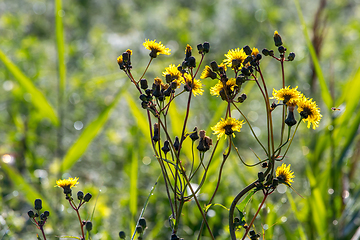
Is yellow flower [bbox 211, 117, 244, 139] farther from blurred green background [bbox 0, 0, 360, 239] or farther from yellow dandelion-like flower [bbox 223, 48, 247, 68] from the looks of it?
blurred green background [bbox 0, 0, 360, 239]

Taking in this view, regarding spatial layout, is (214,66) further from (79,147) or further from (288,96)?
(79,147)

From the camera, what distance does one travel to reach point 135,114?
108 centimetres

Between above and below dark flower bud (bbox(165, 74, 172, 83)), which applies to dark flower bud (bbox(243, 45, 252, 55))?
above

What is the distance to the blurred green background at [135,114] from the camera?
3.30 feet

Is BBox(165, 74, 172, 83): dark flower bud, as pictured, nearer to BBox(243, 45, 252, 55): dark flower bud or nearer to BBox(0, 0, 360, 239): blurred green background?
BBox(243, 45, 252, 55): dark flower bud

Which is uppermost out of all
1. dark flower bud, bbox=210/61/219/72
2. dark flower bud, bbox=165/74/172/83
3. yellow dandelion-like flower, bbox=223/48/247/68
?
yellow dandelion-like flower, bbox=223/48/247/68

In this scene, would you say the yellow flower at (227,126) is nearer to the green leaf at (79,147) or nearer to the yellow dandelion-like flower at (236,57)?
the yellow dandelion-like flower at (236,57)

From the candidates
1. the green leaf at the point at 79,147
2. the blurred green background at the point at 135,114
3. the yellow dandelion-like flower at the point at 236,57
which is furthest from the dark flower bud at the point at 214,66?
the green leaf at the point at 79,147

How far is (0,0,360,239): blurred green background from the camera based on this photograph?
1007 millimetres

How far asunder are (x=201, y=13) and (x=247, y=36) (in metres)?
0.42

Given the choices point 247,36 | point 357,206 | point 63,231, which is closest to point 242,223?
point 357,206

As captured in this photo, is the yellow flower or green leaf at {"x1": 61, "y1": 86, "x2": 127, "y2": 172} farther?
green leaf at {"x1": 61, "y1": 86, "x2": 127, "y2": 172}

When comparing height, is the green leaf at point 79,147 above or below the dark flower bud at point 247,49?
above

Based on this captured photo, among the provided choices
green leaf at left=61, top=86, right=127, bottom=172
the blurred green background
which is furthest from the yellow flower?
green leaf at left=61, top=86, right=127, bottom=172
